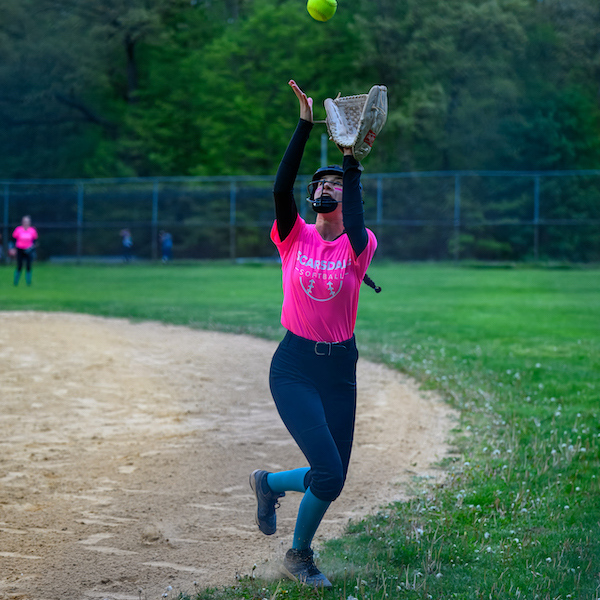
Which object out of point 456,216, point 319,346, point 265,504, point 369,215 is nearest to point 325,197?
point 319,346

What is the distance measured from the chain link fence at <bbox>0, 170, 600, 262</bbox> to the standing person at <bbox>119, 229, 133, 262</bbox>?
1.03 ft

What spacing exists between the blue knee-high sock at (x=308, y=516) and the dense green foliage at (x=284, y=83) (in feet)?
126

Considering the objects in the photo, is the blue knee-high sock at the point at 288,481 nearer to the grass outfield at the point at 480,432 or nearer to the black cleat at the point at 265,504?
the black cleat at the point at 265,504

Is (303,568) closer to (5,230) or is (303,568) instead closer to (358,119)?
(358,119)

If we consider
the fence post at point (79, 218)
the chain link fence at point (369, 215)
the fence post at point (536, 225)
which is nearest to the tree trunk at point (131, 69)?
the chain link fence at point (369, 215)

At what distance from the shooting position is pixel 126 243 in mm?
34562

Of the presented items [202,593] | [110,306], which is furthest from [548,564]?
[110,306]

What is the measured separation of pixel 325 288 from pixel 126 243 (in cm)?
3194

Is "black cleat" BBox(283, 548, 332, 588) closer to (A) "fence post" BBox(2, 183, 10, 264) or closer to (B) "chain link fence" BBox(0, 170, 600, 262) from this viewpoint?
(B) "chain link fence" BBox(0, 170, 600, 262)

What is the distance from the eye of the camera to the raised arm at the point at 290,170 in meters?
3.77

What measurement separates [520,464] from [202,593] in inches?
117

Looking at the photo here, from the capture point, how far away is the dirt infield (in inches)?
164

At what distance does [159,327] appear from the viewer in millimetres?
12883

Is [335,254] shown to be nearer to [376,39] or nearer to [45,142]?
[376,39]
